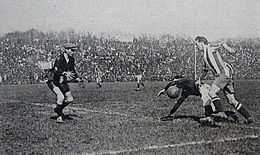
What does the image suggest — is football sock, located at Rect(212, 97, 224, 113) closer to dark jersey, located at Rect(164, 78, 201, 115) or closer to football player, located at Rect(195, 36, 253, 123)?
football player, located at Rect(195, 36, 253, 123)

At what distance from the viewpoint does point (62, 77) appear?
3211mm

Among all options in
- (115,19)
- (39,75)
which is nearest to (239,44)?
(115,19)

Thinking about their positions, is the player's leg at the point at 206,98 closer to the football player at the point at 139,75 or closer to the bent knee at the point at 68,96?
the football player at the point at 139,75

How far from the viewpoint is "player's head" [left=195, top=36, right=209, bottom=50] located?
3457 millimetres

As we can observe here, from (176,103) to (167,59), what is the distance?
0.42 meters

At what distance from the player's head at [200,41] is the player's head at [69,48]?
3.62 feet

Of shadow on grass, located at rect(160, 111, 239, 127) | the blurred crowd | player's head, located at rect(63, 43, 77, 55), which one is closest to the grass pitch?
shadow on grass, located at rect(160, 111, 239, 127)

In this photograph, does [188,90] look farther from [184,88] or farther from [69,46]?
[69,46]

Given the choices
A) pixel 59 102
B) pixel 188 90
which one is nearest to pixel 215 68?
pixel 188 90

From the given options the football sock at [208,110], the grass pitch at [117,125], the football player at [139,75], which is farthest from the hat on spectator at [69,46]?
the football sock at [208,110]

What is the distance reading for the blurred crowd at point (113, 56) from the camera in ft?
10.0

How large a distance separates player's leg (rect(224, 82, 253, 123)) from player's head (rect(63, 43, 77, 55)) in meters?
1.41

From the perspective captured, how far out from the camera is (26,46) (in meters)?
3.07

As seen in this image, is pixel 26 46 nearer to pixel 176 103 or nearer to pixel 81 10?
pixel 81 10
